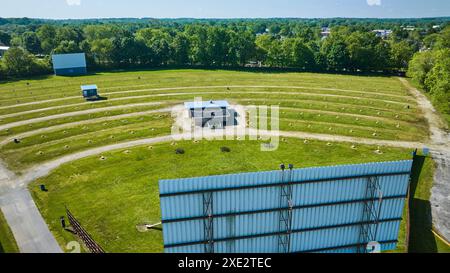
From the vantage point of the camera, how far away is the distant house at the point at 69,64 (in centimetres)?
→ 10825

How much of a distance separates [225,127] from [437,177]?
32653 millimetres

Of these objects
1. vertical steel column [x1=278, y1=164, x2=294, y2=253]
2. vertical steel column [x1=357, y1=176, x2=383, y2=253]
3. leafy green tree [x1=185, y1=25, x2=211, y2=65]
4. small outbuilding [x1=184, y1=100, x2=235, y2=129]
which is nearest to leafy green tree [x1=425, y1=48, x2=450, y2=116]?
small outbuilding [x1=184, y1=100, x2=235, y2=129]

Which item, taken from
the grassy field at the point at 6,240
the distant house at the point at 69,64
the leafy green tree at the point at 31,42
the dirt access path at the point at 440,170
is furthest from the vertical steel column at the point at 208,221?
the leafy green tree at the point at 31,42

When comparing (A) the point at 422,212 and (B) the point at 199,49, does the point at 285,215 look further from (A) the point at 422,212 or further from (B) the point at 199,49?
(B) the point at 199,49

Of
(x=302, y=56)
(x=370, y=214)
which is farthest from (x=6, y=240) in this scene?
(x=302, y=56)

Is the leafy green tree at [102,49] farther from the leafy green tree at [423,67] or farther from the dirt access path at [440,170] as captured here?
the dirt access path at [440,170]

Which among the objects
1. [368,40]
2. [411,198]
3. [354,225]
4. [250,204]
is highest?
[368,40]

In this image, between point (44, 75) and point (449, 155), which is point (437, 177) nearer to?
point (449, 155)

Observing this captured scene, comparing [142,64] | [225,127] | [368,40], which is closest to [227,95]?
[225,127]

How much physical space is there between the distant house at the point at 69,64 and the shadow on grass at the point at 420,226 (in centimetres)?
10324

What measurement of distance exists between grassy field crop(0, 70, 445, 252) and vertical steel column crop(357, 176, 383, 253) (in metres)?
8.03

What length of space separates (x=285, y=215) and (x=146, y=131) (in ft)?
131

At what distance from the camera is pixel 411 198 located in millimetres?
38062

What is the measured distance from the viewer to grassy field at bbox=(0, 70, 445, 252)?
3706 cm
